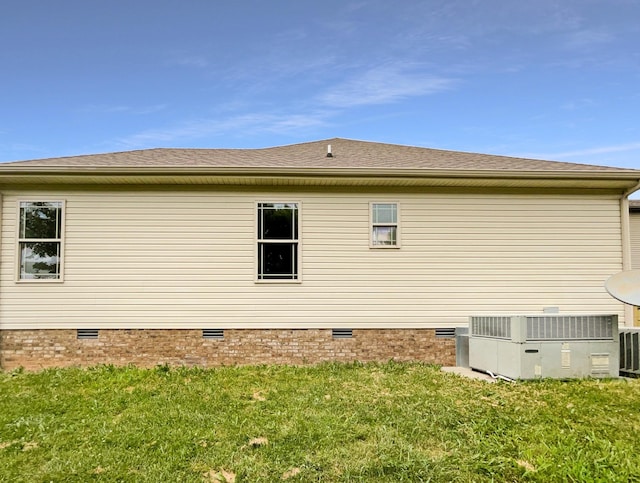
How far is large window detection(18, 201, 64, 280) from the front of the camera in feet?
25.3

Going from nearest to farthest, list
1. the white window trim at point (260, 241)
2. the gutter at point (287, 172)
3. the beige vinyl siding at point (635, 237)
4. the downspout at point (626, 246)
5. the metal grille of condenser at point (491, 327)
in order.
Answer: the metal grille of condenser at point (491, 327) → the gutter at point (287, 172) → the white window trim at point (260, 241) → the downspout at point (626, 246) → the beige vinyl siding at point (635, 237)

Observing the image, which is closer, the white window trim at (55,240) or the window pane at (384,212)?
the white window trim at (55,240)

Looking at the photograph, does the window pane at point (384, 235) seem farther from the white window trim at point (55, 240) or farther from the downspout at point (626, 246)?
the white window trim at point (55, 240)

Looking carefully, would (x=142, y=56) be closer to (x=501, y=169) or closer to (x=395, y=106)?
(x=395, y=106)

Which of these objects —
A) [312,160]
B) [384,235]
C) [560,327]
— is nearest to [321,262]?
[384,235]

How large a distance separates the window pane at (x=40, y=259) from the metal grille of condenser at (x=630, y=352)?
29.6ft

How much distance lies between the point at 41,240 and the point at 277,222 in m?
3.99

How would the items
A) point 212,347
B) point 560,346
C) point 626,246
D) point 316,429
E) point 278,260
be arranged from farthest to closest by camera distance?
point 626,246
point 278,260
point 212,347
point 560,346
point 316,429

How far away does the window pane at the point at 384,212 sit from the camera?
313 inches

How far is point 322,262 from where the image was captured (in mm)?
7855

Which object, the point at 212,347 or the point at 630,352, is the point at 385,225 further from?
the point at 630,352

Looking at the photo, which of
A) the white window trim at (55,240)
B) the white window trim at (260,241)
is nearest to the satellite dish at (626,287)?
the white window trim at (260,241)

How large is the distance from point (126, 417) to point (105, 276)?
3.49m

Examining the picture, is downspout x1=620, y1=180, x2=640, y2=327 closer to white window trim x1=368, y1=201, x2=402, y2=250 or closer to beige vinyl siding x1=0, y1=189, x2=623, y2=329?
beige vinyl siding x1=0, y1=189, x2=623, y2=329
